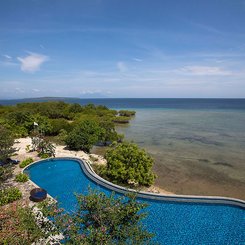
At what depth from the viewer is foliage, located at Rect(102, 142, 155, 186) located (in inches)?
662

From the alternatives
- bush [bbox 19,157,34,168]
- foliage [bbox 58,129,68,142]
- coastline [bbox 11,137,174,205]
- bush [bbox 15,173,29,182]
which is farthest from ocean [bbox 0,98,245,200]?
bush [bbox 19,157,34,168]

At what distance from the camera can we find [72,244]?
21.1ft

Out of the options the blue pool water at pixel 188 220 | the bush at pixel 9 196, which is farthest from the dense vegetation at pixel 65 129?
the blue pool water at pixel 188 220

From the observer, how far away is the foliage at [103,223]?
646cm

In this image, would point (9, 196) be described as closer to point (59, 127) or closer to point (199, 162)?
point (199, 162)

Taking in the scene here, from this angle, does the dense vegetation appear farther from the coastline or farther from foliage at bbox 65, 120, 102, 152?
the coastline

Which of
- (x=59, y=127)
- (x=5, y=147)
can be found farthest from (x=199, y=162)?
(x=59, y=127)

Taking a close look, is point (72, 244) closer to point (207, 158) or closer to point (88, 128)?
point (88, 128)

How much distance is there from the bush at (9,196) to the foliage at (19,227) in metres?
0.64

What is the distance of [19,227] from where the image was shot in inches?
347

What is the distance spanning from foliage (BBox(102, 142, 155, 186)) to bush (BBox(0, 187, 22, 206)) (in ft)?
20.9

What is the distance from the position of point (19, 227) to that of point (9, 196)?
17.3ft

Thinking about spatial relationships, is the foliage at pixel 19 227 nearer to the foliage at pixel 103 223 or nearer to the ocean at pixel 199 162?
the foliage at pixel 103 223

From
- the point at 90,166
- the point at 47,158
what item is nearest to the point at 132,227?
the point at 90,166
